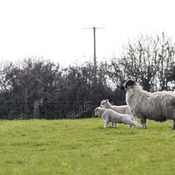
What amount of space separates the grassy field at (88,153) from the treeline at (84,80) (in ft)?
67.4

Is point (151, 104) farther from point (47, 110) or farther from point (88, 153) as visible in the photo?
point (47, 110)

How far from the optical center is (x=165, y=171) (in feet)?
32.0

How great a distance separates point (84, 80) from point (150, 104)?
78.2ft

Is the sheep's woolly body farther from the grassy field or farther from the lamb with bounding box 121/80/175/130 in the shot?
the grassy field

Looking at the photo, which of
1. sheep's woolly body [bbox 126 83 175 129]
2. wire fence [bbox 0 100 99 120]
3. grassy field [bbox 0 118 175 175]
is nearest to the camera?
grassy field [bbox 0 118 175 175]

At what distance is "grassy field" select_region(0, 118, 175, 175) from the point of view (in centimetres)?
1012

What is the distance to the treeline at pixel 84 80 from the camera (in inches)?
1505

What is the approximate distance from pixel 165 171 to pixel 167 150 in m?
2.56

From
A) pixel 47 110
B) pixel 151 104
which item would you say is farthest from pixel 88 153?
pixel 47 110

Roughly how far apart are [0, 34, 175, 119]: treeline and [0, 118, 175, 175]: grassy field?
67.4ft

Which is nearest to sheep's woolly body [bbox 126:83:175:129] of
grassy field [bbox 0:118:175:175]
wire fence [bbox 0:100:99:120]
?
grassy field [bbox 0:118:175:175]

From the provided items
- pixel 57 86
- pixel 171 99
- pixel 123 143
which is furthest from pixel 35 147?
pixel 57 86

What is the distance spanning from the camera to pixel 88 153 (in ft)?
39.6

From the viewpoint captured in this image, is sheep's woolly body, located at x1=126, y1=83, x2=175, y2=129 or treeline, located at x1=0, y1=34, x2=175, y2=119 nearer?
sheep's woolly body, located at x1=126, y1=83, x2=175, y2=129
